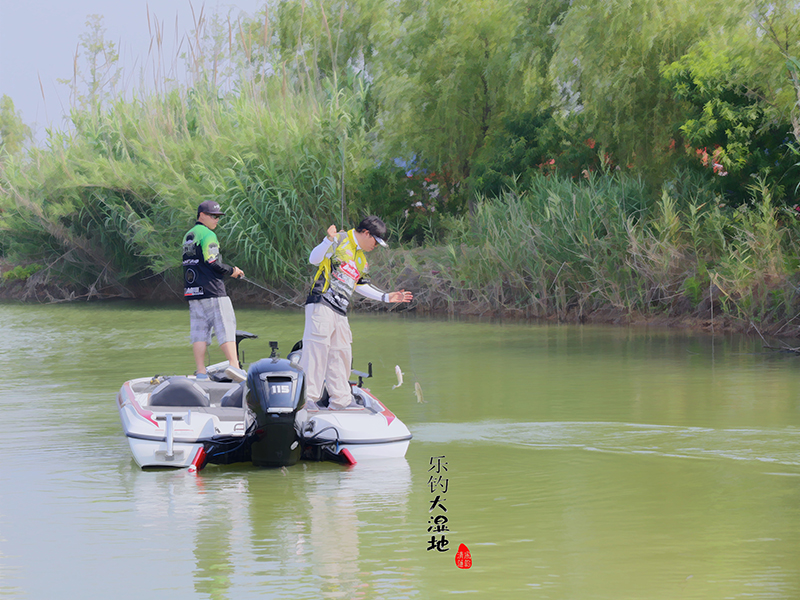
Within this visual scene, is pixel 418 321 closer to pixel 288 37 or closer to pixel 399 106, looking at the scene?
pixel 399 106

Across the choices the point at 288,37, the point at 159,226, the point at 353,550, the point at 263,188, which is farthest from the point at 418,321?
the point at 288,37

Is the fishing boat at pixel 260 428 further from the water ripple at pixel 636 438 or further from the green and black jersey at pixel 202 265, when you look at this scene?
the green and black jersey at pixel 202 265

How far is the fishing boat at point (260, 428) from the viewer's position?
755cm

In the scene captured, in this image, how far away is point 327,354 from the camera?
862cm

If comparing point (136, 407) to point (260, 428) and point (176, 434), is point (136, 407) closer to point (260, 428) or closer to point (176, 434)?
point (176, 434)

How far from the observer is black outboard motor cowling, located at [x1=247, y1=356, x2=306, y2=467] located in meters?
7.48

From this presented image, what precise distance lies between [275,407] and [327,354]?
4.05 ft

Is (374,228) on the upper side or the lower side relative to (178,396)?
upper

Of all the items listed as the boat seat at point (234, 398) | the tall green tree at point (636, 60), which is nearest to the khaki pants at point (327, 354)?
the boat seat at point (234, 398)

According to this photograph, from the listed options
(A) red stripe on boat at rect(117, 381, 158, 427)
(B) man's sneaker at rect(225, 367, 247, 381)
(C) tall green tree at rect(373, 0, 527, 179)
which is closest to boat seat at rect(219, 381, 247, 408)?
(B) man's sneaker at rect(225, 367, 247, 381)

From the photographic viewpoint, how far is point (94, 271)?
1225 inches

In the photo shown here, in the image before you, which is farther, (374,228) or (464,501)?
(374,228)

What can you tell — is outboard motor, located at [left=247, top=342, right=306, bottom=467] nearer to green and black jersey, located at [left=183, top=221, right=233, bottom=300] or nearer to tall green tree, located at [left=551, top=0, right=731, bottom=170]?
green and black jersey, located at [left=183, top=221, right=233, bottom=300]

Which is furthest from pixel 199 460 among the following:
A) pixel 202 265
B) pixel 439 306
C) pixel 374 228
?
pixel 439 306
